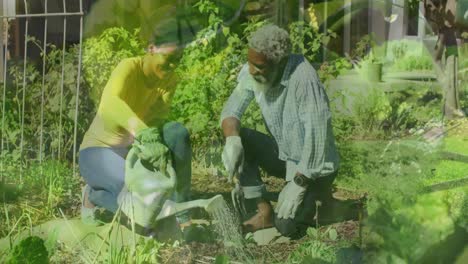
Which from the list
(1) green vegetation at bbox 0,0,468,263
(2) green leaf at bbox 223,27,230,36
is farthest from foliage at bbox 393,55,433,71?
(2) green leaf at bbox 223,27,230,36

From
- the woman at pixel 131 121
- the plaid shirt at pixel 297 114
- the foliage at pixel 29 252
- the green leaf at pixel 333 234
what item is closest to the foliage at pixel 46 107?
the woman at pixel 131 121

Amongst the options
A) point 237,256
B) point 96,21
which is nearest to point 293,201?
point 237,256

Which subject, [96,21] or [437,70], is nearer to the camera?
[437,70]

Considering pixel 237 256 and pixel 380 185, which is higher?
pixel 380 185

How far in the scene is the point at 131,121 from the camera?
14.3 feet

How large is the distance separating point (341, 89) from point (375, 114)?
0.70ft

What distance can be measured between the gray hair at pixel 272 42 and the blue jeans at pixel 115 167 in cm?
59

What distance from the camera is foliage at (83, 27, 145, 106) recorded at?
4344mm

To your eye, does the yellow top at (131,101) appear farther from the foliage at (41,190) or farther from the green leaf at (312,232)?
the green leaf at (312,232)

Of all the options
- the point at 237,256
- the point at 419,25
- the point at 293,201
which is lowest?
the point at 237,256

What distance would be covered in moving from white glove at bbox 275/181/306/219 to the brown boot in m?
0.05

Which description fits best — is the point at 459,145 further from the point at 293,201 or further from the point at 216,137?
the point at 216,137

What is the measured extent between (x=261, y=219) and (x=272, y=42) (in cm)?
89

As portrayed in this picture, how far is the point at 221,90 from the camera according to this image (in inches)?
167
